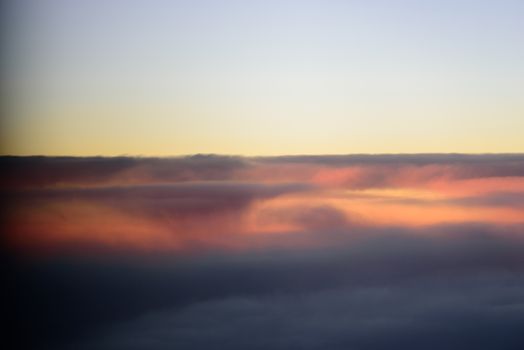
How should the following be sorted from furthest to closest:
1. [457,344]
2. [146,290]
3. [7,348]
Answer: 1. [457,344]
2. [146,290]
3. [7,348]

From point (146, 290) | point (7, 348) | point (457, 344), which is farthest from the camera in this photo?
point (457, 344)

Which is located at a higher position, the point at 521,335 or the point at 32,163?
the point at 32,163

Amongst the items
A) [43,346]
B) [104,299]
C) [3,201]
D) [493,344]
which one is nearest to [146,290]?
[104,299]

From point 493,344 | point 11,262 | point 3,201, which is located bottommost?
point 493,344

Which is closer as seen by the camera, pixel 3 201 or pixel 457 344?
pixel 3 201

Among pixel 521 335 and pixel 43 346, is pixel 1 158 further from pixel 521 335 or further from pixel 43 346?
pixel 521 335

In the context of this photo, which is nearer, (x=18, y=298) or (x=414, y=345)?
(x=18, y=298)

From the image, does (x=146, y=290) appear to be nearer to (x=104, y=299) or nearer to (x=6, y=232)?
(x=104, y=299)

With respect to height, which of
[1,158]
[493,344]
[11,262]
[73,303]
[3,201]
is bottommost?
[493,344]

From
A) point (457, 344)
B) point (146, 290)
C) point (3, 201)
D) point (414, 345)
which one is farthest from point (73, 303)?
point (457, 344)
